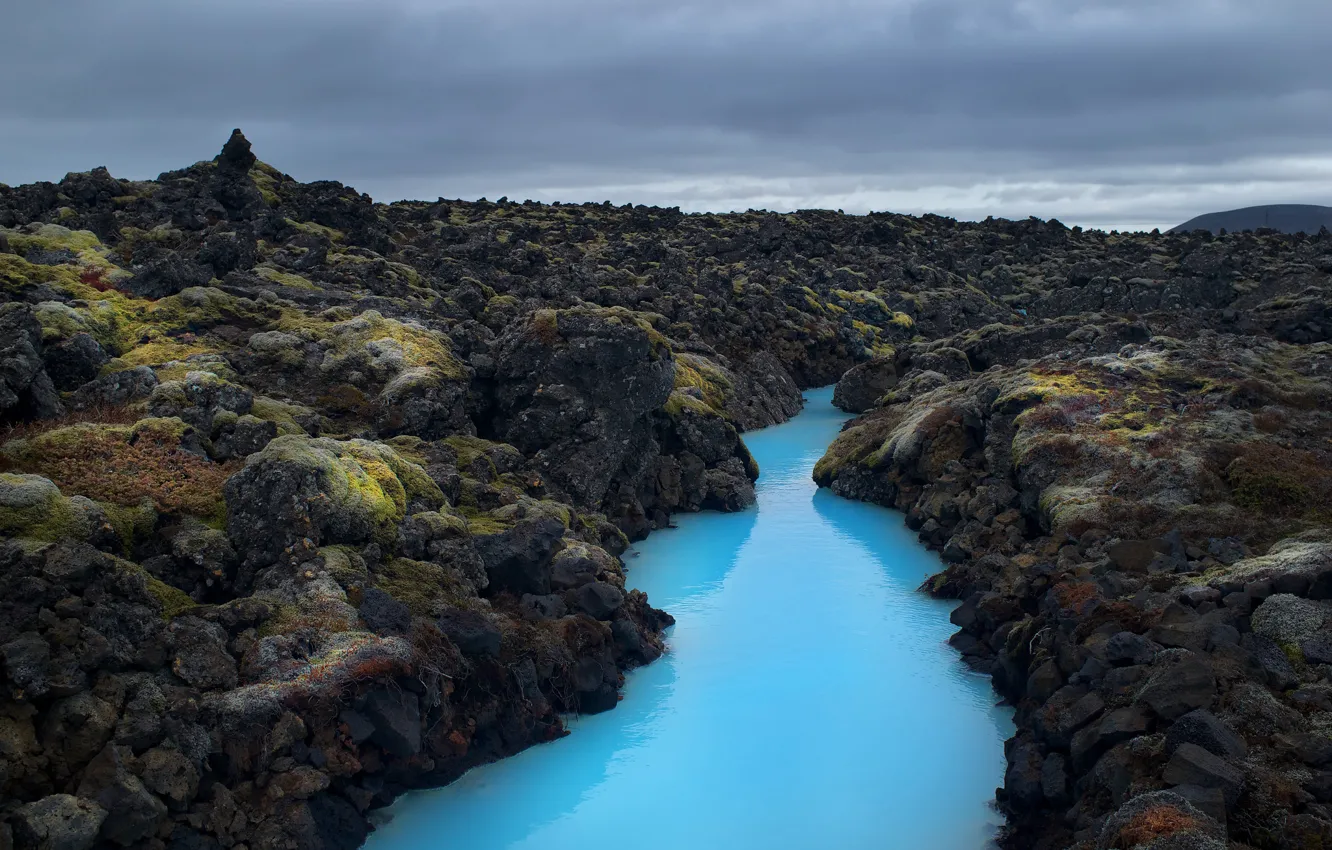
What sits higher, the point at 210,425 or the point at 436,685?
the point at 210,425

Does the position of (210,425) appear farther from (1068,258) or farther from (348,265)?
(1068,258)

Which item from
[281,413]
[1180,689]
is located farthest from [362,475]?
[1180,689]

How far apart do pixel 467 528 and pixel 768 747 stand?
8617 millimetres

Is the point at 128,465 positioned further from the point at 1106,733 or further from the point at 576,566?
the point at 1106,733

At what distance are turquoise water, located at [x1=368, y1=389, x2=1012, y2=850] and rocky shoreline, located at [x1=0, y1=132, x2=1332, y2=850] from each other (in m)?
0.94

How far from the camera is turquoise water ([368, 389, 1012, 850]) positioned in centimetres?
1817

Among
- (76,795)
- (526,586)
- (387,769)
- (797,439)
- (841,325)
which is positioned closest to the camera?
(76,795)

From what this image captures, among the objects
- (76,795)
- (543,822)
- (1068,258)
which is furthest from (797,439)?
(1068,258)

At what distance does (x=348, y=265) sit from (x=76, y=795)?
3736 centimetres

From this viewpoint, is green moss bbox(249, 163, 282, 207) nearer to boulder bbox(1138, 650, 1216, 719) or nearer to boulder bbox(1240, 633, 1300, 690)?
boulder bbox(1138, 650, 1216, 719)

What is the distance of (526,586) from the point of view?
23.9 m

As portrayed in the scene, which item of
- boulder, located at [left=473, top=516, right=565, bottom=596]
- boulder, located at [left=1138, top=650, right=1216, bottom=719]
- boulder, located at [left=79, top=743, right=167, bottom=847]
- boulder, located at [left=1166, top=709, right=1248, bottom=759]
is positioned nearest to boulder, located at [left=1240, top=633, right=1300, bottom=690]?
boulder, located at [left=1138, top=650, right=1216, bottom=719]

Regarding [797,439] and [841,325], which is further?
[841,325]

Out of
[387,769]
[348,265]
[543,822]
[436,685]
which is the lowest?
[543,822]
